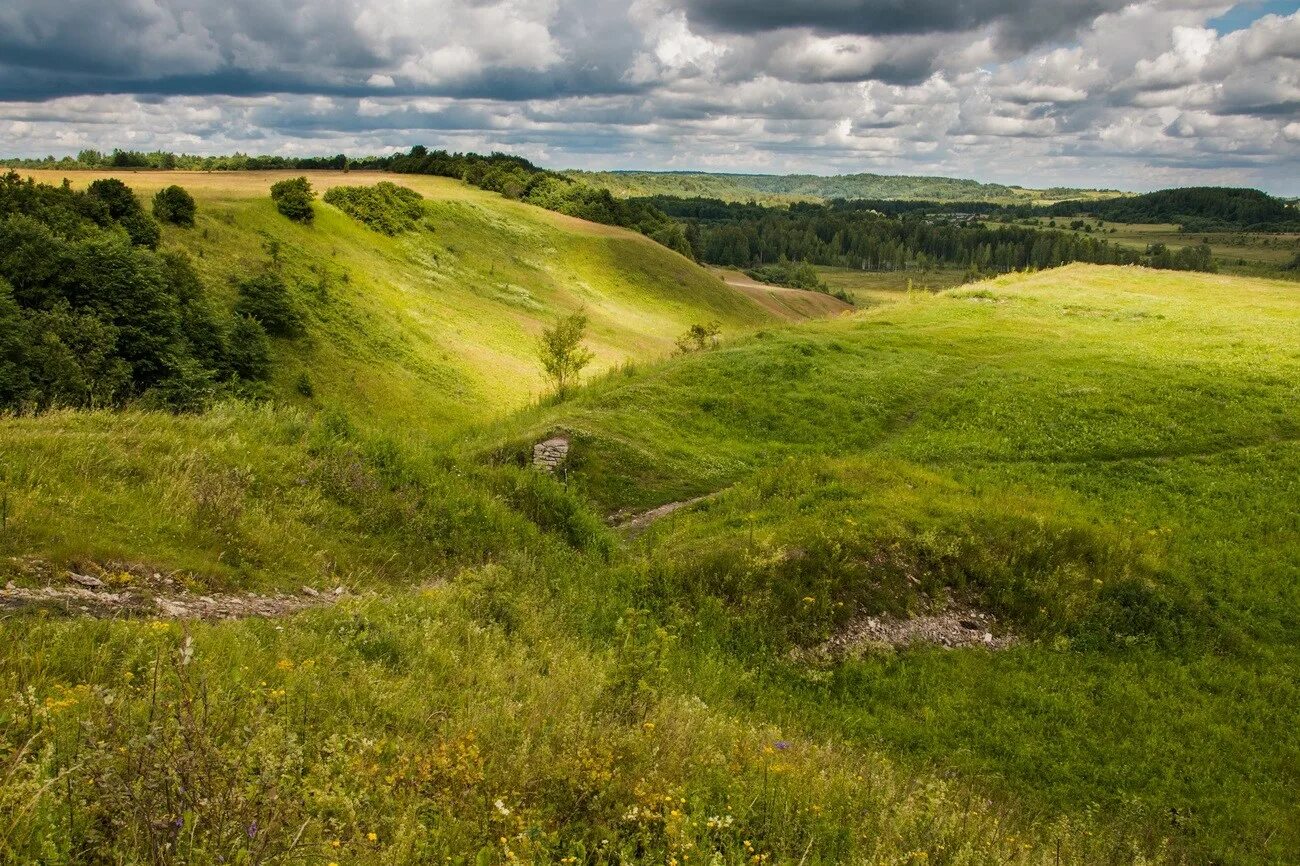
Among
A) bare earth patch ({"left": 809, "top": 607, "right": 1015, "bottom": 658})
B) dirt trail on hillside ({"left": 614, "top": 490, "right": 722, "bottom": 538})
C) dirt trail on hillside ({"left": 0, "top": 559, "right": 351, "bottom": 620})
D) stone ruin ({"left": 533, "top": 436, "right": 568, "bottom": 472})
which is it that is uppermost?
dirt trail on hillside ({"left": 0, "top": 559, "right": 351, "bottom": 620})

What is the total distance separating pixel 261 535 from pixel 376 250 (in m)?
59.4

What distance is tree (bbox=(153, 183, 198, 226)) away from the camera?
→ 45.2m

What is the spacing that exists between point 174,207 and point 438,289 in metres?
22.6

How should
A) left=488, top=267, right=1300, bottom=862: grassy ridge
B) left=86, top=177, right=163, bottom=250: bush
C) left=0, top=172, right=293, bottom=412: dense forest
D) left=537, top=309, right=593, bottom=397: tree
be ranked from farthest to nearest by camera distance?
left=86, top=177, right=163, bottom=250: bush → left=537, top=309, right=593, bottom=397: tree → left=0, top=172, right=293, bottom=412: dense forest → left=488, top=267, right=1300, bottom=862: grassy ridge

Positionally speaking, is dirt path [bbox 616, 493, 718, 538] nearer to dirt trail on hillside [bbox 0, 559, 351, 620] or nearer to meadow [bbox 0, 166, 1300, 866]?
meadow [bbox 0, 166, 1300, 866]

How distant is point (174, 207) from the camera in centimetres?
4597

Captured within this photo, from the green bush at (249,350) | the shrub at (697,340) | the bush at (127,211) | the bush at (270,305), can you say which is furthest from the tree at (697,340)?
the bush at (127,211)

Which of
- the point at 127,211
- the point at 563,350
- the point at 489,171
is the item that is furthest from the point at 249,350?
the point at 489,171

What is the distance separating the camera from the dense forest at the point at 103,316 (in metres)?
29.3

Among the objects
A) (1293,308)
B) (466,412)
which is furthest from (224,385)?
(1293,308)

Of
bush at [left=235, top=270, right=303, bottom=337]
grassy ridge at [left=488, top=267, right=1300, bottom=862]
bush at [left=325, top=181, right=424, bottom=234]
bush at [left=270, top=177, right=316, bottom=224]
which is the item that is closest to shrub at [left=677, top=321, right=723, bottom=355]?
grassy ridge at [left=488, top=267, right=1300, bottom=862]

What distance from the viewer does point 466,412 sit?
46250mm

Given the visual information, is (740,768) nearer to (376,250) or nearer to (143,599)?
(143,599)

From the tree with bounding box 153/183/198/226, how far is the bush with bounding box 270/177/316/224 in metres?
11.1
